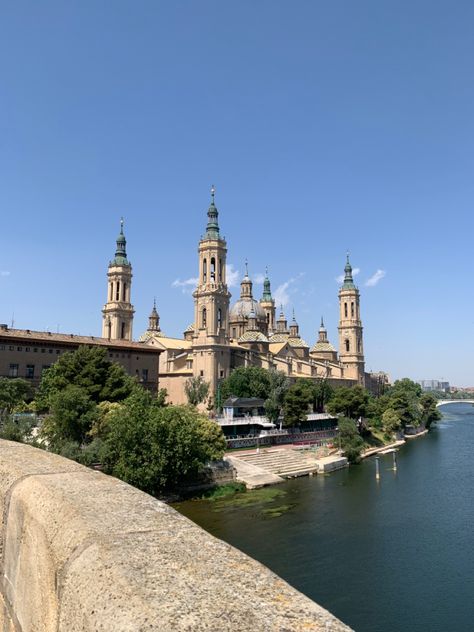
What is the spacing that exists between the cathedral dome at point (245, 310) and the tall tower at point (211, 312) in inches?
743

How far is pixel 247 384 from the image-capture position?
68.3 metres

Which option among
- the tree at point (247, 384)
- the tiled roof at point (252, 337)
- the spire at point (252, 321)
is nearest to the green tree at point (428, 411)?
the tiled roof at point (252, 337)

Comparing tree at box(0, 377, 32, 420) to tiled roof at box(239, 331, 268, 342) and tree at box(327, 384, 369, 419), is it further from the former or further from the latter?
tiled roof at box(239, 331, 268, 342)

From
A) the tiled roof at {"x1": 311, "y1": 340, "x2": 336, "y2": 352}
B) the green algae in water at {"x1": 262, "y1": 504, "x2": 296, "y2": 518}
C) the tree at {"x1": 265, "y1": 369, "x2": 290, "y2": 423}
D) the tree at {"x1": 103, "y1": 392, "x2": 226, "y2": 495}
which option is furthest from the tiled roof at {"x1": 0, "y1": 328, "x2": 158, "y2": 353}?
the tiled roof at {"x1": 311, "y1": 340, "x2": 336, "y2": 352}

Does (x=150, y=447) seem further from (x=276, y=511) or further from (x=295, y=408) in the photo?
(x=295, y=408)

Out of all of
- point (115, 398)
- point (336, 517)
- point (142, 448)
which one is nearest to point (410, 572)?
point (336, 517)

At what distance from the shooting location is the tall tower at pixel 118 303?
81.6 m

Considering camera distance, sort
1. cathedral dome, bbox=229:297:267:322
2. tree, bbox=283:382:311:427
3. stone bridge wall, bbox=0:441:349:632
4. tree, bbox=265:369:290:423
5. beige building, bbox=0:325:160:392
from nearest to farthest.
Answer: stone bridge wall, bbox=0:441:349:632, beige building, bbox=0:325:160:392, tree, bbox=265:369:290:423, tree, bbox=283:382:311:427, cathedral dome, bbox=229:297:267:322

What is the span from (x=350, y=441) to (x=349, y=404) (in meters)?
9.13

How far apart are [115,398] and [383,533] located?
2593cm

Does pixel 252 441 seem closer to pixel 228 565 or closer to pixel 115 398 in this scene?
pixel 115 398

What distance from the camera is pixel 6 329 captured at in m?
55.1

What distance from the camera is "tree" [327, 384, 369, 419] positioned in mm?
66125

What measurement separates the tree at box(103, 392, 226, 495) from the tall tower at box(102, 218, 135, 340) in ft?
153
